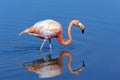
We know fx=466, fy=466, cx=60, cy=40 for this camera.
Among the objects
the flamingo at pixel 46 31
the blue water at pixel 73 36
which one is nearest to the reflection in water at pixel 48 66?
the blue water at pixel 73 36

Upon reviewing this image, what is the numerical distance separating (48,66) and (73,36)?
221 centimetres

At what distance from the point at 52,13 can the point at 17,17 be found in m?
1.15

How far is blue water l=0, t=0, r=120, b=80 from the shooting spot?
33.8 feet

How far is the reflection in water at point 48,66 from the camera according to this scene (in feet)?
33.2

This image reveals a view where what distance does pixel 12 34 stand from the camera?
12.7 metres

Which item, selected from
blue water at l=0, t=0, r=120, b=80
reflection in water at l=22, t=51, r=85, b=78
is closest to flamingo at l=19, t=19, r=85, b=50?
blue water at l=0, t=0, r=120, b=80

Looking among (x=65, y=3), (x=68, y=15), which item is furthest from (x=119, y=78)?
(x=65, y=3)

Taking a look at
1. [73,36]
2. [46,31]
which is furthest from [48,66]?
[73,36]

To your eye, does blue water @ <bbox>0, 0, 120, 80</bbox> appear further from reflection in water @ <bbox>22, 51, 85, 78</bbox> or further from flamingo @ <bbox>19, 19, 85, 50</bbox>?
flamingo @ <bbox>19, 19, 85, 50</bbox>

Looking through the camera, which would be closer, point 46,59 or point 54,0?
point 46,59

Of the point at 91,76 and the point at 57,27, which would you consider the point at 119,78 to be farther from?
the point at 57,27

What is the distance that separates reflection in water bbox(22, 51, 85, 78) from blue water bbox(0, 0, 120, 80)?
12 cm

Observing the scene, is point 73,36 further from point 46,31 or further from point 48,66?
point 48,66

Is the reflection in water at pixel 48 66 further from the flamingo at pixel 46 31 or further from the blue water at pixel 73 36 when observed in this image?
the flamingo at pixel 46 31
